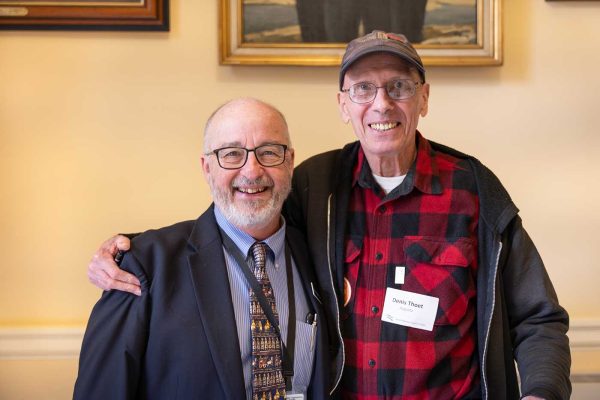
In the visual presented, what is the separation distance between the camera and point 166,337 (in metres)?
1.64

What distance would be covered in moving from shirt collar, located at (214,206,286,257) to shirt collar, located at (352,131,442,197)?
0.32 m

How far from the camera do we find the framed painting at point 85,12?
99.9 inches

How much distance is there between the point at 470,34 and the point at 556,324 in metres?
1.28

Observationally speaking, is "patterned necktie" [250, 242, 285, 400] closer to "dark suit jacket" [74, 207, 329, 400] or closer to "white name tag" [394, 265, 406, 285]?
"dark suit jacket" [74, 207, 329, 400]

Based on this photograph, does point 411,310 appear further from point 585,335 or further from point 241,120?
point 585,335

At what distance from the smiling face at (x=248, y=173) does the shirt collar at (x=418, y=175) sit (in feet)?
0.92

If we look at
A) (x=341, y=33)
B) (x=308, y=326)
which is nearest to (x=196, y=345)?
(x=308, y=326)

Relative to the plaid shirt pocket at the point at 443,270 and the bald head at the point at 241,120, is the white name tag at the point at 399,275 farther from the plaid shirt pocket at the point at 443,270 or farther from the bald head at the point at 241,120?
the bald head at the point at 241,120

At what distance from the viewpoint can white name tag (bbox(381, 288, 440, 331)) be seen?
5.88ft

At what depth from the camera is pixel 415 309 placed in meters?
1.80

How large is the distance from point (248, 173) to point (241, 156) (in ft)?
0.19

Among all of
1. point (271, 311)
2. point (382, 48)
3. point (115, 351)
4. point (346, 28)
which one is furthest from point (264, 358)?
point (346, 28)

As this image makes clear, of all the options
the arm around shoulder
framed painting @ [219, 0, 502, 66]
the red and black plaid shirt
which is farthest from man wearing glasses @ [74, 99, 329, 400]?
framed painting @ [219, 0, 502, 66]

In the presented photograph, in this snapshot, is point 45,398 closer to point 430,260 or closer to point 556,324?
point 430,260
